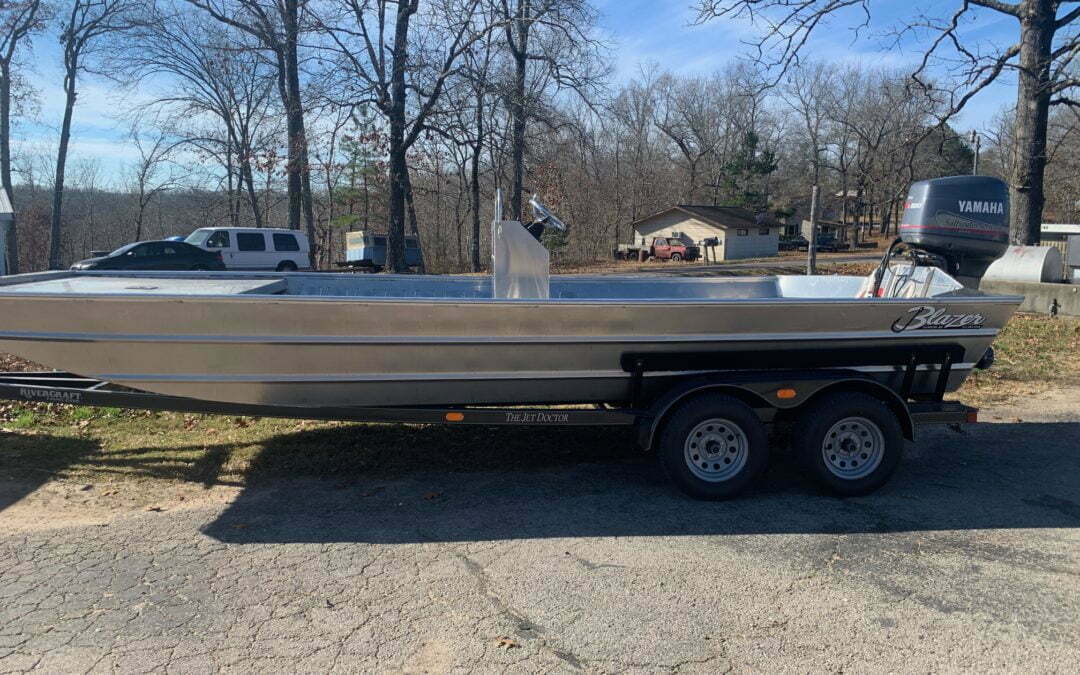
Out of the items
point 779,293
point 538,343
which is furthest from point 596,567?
point 779,293

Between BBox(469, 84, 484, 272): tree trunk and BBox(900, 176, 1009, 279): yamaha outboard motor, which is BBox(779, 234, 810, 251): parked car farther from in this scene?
BBox(900, 176, 1009, 279): yamaha outboard motor

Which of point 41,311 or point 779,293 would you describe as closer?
point 41,311

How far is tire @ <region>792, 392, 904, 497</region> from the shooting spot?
470 cm

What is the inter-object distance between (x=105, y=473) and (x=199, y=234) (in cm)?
2082

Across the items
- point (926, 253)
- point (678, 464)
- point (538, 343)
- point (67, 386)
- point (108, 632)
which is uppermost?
point (926, 253)

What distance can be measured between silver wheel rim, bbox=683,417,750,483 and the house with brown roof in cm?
4210

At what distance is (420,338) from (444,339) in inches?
5.7

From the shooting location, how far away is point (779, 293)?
6.86m

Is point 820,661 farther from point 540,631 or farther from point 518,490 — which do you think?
point 518,490

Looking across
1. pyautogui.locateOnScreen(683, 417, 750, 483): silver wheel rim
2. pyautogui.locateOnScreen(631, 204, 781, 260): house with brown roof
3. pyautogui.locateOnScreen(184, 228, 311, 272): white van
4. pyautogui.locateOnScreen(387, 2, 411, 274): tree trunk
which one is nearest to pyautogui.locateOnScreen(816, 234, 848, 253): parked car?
pyautogui.locateOnScreen(631, 204, 781, 260): house with brown roof

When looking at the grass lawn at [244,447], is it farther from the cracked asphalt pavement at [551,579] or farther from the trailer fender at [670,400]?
the trailer fender at [670,400]

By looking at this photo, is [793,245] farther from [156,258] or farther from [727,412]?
[727,412]

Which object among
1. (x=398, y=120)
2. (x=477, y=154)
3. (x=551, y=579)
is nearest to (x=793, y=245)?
(x=477, y=154)

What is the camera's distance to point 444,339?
4.40 m
